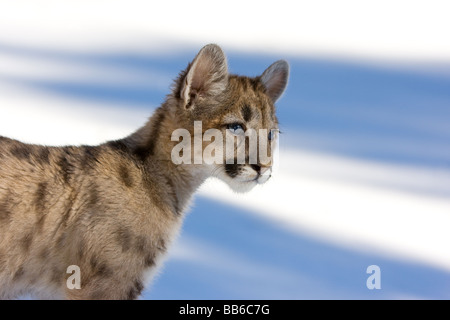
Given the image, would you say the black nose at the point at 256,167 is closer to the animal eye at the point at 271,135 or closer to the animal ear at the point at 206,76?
the animal eye at the point at 271,135

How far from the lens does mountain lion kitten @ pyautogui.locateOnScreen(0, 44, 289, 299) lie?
23.3ft

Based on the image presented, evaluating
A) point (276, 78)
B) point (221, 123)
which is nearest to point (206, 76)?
point (221, 123)

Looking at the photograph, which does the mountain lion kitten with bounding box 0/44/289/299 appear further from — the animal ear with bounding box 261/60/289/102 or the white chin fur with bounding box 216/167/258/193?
the animal ear with bounding box 261/60/289/102

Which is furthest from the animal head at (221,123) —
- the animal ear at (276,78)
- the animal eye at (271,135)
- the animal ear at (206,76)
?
the animal ear at (276,78)

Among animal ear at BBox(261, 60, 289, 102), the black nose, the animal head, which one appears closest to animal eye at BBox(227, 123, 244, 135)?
the animal head

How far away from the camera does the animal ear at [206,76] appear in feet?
24.9

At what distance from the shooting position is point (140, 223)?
742cm

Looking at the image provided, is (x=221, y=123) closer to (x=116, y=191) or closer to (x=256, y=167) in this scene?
(x=256, y=167)

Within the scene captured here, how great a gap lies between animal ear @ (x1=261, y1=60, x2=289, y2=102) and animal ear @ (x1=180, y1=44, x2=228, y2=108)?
97cm

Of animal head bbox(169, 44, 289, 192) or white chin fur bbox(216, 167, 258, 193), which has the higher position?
animal head bbox(169, 44, 289, 192)

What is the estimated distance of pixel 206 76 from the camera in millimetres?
7773

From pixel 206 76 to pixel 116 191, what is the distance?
173cm
